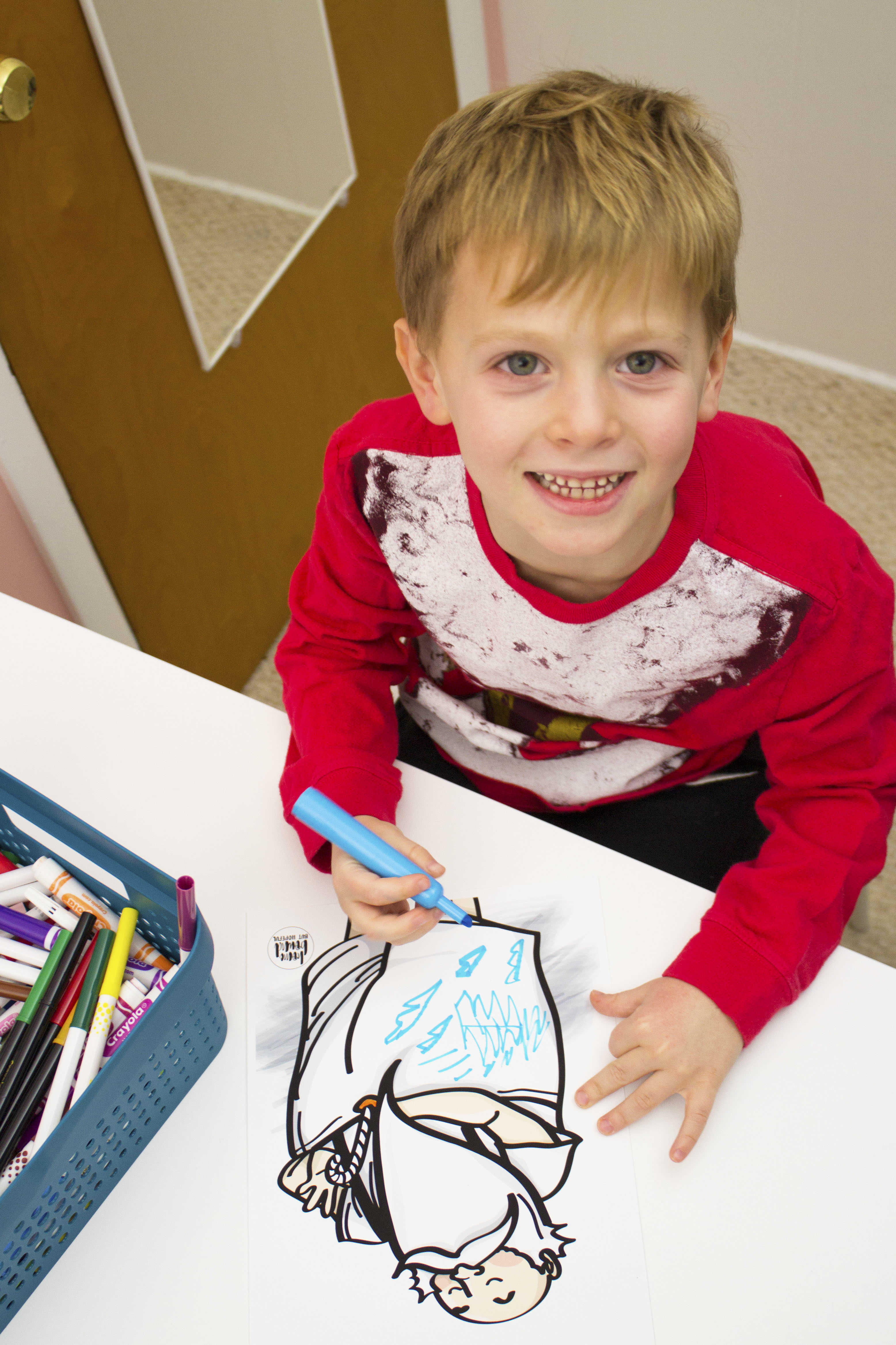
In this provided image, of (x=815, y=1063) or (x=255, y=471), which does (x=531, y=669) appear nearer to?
(x=815, y=1063)

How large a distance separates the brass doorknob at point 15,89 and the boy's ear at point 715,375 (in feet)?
2.21

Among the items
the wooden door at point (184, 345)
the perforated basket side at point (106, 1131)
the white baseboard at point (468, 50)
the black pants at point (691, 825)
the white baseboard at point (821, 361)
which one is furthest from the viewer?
the white baseboard at point (821, 361)

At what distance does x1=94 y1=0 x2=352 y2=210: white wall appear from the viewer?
1085 millimetres

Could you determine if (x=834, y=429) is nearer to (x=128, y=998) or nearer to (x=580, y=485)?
(x=580, y=485)

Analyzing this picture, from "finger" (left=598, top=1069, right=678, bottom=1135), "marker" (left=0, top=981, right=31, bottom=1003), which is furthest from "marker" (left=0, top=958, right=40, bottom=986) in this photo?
"finger" (left=598, top=1069, right=678, bottom=1135)

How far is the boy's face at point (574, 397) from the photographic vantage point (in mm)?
557

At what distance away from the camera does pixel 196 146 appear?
1196 millimetres

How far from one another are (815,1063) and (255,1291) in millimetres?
312

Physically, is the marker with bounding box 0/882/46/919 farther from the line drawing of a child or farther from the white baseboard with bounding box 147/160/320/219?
the white baseboard with bounding box 147/160/320/219

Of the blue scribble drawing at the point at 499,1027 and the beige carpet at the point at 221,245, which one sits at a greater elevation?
the beige carpet at the point at 221,245

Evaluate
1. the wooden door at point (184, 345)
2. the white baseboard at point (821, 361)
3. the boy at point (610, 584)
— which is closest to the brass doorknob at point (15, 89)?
the wooden door at point (184, 345)

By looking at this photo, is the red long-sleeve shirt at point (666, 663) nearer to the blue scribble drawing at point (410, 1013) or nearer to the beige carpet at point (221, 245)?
the blue scribble drawing at point (410, 1013)

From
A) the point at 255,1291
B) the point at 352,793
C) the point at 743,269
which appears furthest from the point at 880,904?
the point at 743,269

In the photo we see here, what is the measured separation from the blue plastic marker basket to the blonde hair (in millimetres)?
370
